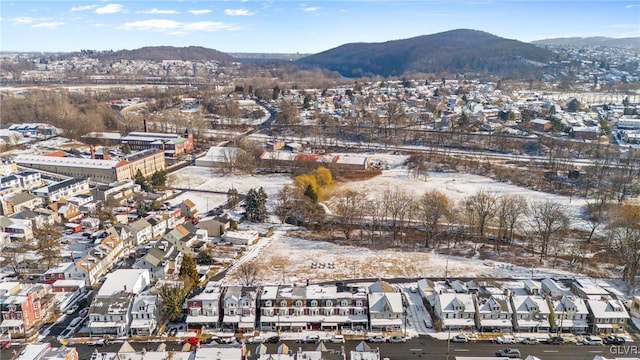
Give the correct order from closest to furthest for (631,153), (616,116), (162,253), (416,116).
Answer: (162,253), (631,153), (616,116), (416,116)

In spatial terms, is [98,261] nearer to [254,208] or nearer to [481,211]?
[254,208]

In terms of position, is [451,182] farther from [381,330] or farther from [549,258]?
[381,330]

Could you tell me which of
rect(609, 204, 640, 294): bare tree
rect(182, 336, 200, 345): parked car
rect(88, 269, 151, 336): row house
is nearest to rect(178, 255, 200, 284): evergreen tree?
rect(88, 269, 151, 336): row house

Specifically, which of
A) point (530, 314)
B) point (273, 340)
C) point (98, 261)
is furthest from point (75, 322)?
point (530, 314)

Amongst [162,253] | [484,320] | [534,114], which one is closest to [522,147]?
[534,114]

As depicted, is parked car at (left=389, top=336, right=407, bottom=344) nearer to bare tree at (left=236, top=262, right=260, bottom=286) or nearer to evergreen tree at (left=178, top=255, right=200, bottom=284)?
bare tree at (left=236, top=262, right=260, bottom=286)

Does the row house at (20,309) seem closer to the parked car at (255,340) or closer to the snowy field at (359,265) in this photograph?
the snowy field at (359,265)
